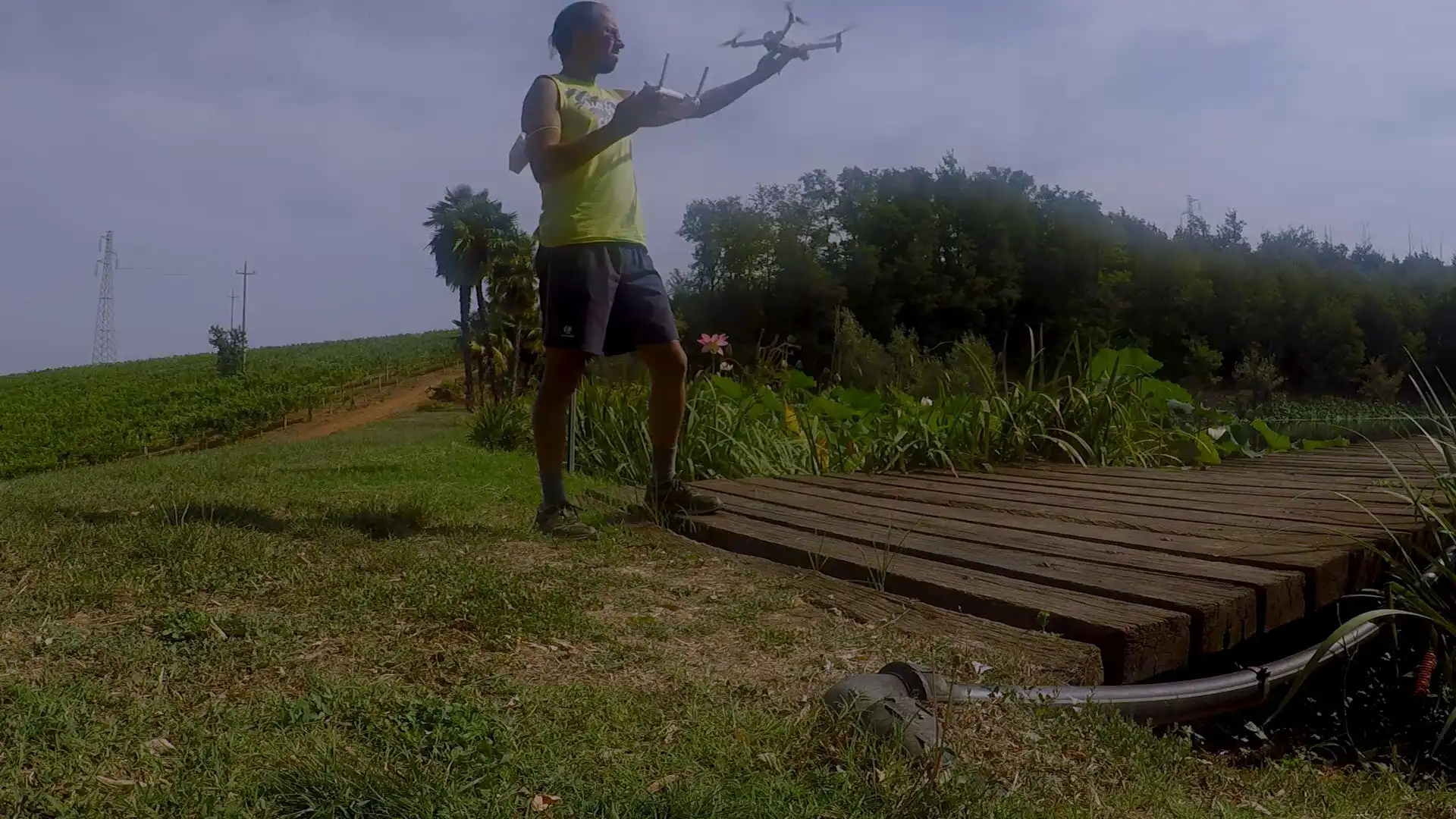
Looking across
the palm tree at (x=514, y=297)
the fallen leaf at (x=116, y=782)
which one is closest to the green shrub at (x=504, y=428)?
the fallen leaf at (x=116, y=782)

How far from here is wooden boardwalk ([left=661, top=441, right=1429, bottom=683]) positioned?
74.5 inches

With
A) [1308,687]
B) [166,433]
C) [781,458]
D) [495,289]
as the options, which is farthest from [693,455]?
[166,433]

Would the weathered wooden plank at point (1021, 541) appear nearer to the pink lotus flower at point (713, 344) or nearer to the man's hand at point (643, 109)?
the man's hand at point (643, 109)

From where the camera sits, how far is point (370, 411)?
30469 millimetres

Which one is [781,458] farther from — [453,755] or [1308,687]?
[453,755]

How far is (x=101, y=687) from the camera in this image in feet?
4.51

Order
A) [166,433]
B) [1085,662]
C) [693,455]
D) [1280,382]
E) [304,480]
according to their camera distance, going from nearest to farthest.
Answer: [1085,662] → [304,480] → [693,455] → [1280,382] → [166,433]

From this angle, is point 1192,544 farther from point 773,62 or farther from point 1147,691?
point 773,62

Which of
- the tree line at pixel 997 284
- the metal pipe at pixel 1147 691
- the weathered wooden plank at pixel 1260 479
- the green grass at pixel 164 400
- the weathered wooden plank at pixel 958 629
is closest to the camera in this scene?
the metal pipe at pixel 1147 691

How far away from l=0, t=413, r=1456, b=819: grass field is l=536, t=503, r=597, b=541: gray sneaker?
10.5 inches

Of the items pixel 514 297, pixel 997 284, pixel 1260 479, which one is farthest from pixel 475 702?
pixel 997 284

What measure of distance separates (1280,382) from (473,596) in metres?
18.4

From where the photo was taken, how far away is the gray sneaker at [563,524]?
2.72 metres

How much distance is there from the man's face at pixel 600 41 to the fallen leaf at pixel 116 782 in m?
2.28
